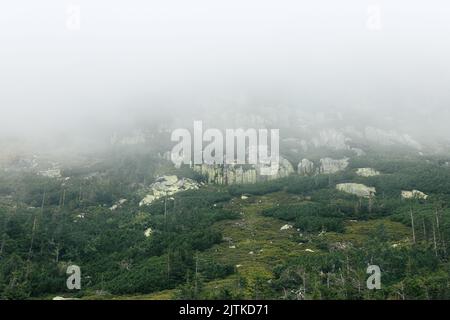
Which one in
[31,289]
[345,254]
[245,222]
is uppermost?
[245,222]

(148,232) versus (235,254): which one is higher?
(148,232)

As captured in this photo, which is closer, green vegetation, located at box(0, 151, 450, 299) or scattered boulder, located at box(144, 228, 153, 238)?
green vegetation, located at box(0, 151, 450, 299)

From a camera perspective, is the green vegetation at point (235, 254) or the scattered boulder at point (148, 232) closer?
the green vegetation at point (235, 254)

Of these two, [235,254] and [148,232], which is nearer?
[235,254]
